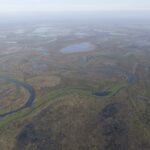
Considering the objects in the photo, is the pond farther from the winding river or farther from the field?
the winding river

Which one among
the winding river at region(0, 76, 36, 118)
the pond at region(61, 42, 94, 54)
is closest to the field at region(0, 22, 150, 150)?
the winding river at region(0, 76, 36, 118)

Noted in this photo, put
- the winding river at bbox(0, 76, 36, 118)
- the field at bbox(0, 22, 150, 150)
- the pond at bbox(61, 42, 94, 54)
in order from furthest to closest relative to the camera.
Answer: the pond at bbox(61, 42, 94, 54) < the winding river at bbox(0, 76, 36, 118) < the field at bbox(0, 22, 150, 150)

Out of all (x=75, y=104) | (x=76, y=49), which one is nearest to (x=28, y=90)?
(x=75, y=104)

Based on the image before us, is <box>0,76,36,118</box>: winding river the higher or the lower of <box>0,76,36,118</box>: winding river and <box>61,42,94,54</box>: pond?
the higher

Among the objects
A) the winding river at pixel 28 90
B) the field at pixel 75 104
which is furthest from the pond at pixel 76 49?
the winding river at pixel 28 90

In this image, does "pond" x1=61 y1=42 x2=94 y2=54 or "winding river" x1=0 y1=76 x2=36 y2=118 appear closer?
"winding river" x1=0 y1=76 x2=36 y2=118

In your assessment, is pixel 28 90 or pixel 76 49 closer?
pixel 28 90

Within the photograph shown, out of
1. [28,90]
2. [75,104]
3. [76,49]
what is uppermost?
[75,104]

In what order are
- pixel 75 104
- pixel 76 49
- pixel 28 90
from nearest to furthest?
1. pixel 75 104
2. pixel 28 90
3. pixel 76 49

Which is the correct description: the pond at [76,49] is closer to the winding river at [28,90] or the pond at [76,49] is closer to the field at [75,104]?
the field at [75,104]

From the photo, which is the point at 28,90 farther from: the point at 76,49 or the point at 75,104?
the point at 76,49

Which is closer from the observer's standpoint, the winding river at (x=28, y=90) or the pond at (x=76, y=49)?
the winding river at (x=28, y=90)

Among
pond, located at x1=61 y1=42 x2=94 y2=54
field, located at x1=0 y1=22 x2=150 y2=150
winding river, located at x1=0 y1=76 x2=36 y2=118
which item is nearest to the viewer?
field, located at x1=0 y1=22 x2=150 y2=150
